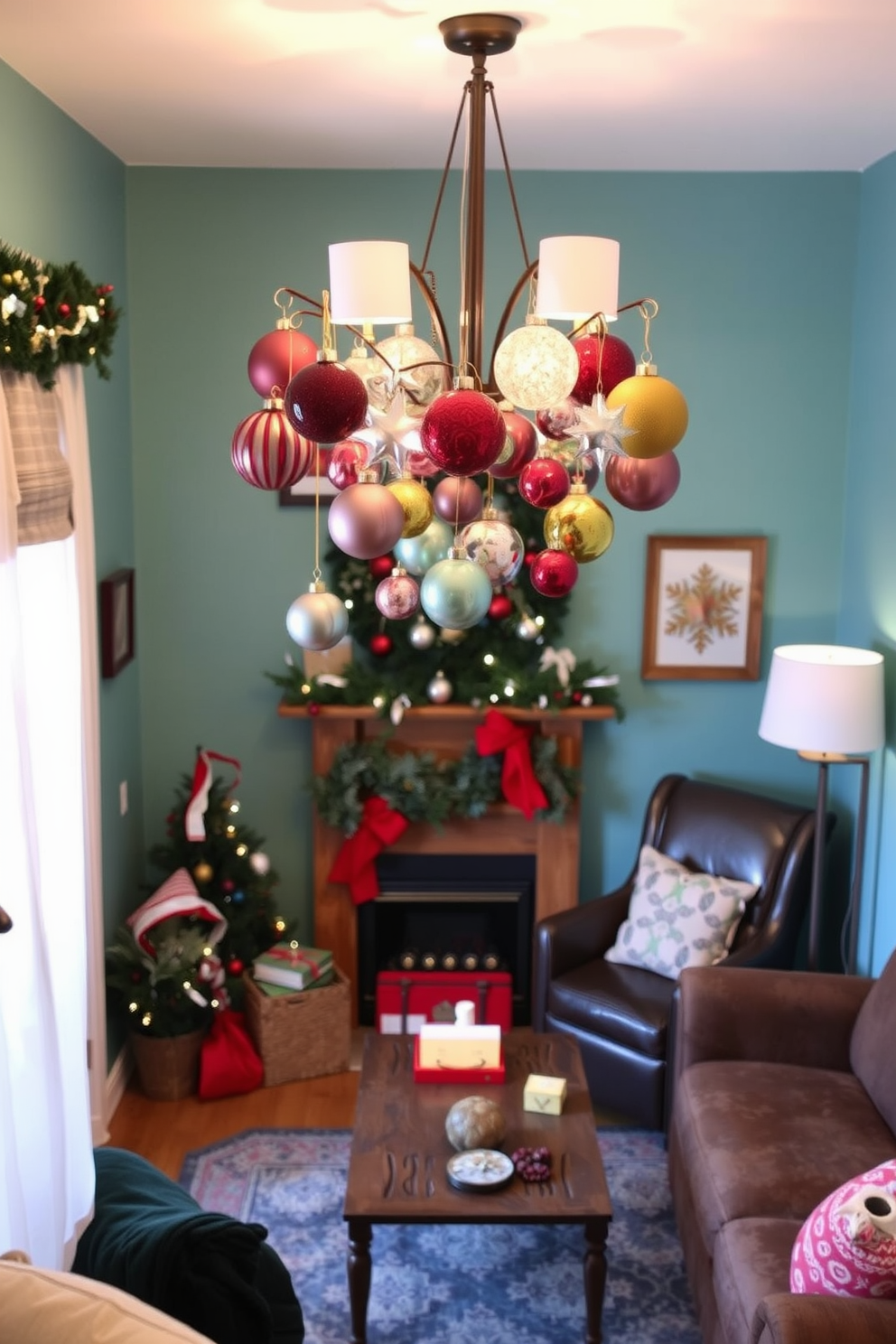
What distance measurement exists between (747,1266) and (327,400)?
2052 mm

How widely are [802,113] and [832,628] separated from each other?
1.86 meters

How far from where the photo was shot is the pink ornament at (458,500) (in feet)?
8.36

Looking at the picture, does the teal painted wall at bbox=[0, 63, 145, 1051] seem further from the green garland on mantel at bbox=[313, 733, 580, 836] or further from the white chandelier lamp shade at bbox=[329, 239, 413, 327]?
the white chandelier lamp shade at bbox=[329, 239, 413, 327]

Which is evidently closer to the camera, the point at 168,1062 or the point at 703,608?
the point at 168,1062

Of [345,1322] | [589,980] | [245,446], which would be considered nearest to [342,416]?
[245,446]

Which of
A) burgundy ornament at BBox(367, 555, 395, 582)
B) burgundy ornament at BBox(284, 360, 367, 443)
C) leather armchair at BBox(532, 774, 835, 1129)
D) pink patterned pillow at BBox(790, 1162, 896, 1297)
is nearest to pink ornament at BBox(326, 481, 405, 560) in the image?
burgundy ornament at BBox(284, 360, 367, 443)

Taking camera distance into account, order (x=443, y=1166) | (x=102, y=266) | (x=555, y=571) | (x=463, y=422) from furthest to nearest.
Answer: (x=102, y=266) → (x=443, y=1166) → (x=555, y=571) → (x=463, y=422)

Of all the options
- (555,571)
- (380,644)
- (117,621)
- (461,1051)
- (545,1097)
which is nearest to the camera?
(555,571)

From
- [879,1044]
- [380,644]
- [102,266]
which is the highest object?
[102,266]

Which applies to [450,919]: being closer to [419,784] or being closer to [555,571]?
[419,784]

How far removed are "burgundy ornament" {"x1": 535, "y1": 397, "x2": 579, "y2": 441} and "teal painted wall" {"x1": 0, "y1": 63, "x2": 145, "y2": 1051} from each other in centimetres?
157

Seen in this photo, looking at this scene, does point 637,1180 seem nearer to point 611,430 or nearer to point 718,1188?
point 718,1188

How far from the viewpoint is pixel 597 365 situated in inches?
94.7

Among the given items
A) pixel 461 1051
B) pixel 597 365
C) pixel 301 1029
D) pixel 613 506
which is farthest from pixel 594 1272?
pixel 613 506
